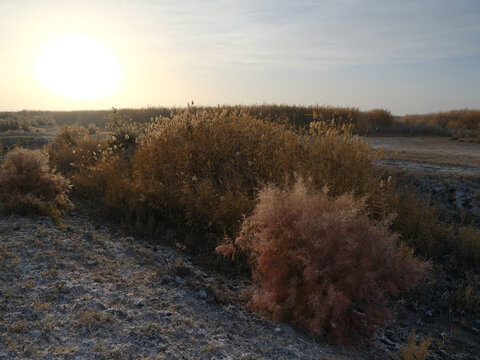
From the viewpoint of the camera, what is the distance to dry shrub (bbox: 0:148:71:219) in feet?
15.8

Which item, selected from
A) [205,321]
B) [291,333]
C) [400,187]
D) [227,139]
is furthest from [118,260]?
[400,187]

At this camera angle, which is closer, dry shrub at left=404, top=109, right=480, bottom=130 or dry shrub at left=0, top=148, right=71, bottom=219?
dry shrub at left=0, top=148, right=71, bottom=219

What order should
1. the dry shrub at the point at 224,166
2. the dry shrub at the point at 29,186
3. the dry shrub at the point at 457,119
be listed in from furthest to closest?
the dry shrub at the point at 457,119 → the dry shrub at the point at 224,166 → the dry shrub at the point at 29,186

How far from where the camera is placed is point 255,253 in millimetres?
3430

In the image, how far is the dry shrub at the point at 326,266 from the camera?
2.75 metres

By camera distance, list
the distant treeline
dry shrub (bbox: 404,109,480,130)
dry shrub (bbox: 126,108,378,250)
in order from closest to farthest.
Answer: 1. dry shrub (bbox: 126,108,378,250)
2. the distant treeline
3. dry shrub (bbox: 404,109,480,130)

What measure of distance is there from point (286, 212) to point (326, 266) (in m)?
0.52

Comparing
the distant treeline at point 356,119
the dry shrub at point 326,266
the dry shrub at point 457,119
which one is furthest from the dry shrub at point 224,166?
the dry shrub at point 457,119

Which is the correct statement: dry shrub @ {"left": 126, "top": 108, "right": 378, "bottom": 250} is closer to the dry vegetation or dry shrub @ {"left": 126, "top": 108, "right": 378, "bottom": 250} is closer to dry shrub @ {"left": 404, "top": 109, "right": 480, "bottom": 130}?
the dry vegetation

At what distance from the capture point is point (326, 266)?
282 cm

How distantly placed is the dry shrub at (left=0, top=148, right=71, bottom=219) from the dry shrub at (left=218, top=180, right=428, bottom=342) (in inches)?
125

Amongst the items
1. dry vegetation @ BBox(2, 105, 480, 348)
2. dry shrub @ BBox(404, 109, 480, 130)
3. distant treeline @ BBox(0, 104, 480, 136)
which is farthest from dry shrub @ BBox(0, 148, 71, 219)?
dry shrub @ BBox(404, 109, 480, 130)

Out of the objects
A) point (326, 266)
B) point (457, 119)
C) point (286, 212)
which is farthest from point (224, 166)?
point (457, 119)

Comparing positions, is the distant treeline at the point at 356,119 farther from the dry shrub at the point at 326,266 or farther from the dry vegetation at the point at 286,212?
the dry shrub at the point at 326,266
